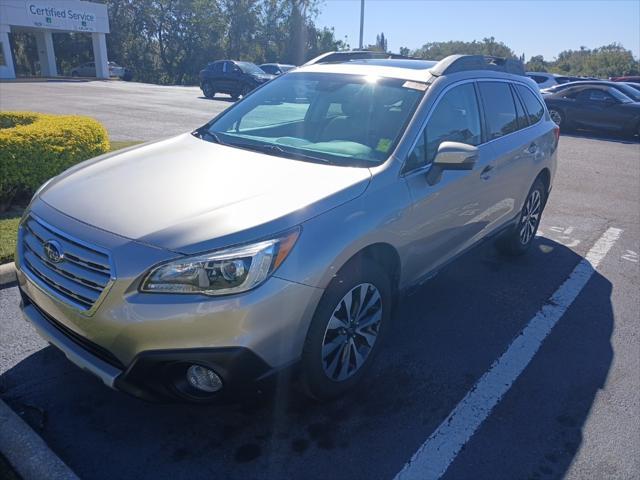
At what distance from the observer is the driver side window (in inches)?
133

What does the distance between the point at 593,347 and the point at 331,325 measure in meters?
2.18

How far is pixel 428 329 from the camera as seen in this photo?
155 inches

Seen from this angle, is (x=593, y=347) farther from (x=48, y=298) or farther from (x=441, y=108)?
(x=48, y=298)

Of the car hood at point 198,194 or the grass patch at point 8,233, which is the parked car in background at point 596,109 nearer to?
the car hood at point 198,194

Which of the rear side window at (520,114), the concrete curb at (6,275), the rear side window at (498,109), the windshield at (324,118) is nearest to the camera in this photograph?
the windshield at (324,118)

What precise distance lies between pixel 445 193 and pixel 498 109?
4.68 ft

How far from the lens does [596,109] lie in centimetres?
1548

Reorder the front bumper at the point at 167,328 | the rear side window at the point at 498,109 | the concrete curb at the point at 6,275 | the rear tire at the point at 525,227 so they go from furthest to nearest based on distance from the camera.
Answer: the rear tire at the point at 525,227 → the rear side window at the point at 498,109 → the concrete curb at the point at 6,275 → the front bumper at the point at 167,328

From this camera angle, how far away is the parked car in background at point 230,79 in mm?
23969

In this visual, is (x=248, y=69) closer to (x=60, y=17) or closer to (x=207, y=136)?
(x=60, y=17)

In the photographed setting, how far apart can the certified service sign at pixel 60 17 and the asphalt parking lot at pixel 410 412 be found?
40040 mm

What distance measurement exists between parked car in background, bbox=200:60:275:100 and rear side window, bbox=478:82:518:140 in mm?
20296

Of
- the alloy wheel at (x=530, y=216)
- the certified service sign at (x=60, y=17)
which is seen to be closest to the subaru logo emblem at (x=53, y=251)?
the alloy wheel at (x=530, y=216)

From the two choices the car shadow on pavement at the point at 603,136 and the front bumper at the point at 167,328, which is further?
the car shadow on pavement at the point at 603,136
